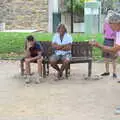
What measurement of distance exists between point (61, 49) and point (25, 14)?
18224 millimetres

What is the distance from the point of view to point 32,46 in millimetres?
11750

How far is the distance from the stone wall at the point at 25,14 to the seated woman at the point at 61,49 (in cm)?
1760

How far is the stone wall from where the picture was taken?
97.3 feet

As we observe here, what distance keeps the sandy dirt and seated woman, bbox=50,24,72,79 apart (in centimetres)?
31

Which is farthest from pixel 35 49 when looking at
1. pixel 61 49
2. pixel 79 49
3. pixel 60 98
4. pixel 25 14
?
pixel 25 14

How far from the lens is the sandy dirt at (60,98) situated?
27.5 ft

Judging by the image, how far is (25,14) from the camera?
97.9 feet

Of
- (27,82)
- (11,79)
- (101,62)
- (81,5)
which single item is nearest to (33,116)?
(27,82)

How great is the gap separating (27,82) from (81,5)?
22.9 meters

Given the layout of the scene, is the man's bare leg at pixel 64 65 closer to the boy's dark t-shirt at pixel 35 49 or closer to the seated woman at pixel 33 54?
the seated woman at pixel 33 54

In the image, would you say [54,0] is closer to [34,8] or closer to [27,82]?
[34,8]

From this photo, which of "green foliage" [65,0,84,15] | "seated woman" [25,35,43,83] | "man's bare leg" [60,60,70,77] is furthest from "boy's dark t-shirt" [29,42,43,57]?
"green foliage" [65,0,84,15]

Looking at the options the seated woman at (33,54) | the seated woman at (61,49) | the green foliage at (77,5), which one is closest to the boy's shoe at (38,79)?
the seated woman at (33,54)

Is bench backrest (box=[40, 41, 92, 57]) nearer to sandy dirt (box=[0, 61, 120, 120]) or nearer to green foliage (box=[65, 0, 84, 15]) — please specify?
sandy dirt (box=[0, 61, 120, 120])
